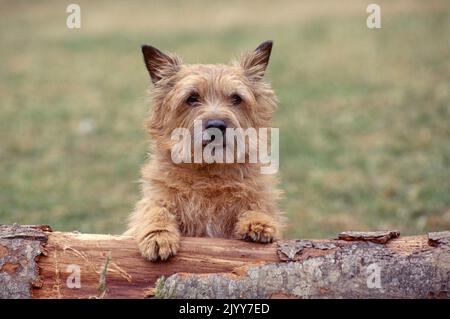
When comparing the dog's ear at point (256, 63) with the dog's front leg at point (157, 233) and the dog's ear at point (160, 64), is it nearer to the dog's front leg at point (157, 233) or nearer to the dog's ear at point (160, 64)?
the dog's ear at point (160, 64)

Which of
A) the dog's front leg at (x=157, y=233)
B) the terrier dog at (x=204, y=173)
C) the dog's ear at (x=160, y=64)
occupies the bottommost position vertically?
the dog's front leg at (x=157, y=233)

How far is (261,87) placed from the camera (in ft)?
19.5

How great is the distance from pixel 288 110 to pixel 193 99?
8016mm

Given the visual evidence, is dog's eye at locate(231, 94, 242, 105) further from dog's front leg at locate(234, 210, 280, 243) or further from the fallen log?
the fallen log

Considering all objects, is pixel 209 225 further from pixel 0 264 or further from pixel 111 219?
pixel 111 219

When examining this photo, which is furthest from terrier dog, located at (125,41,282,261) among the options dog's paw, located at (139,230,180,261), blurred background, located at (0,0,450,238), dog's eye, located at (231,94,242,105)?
blurred background, located at (0,0,450,238)

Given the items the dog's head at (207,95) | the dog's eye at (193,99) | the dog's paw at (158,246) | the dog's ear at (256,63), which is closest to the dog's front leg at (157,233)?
the dog's paw at (158,246)

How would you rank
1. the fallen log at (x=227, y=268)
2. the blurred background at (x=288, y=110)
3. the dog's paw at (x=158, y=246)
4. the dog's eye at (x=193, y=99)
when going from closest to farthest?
the fallen log at (x=227, y=268) → the dog's paw at (x=158, y=246) → the dog's eye at (x=193, y=99) → the blurred background at (x=288, y=110)

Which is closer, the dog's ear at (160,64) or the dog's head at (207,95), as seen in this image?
the dog's head at (207,95)

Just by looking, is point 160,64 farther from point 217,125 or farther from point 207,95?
point 217,125

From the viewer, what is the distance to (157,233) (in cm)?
477

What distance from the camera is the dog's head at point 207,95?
5.43 m

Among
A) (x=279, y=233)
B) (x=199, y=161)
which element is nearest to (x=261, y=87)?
(x=199, y=161)

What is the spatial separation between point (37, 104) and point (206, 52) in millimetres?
4705
